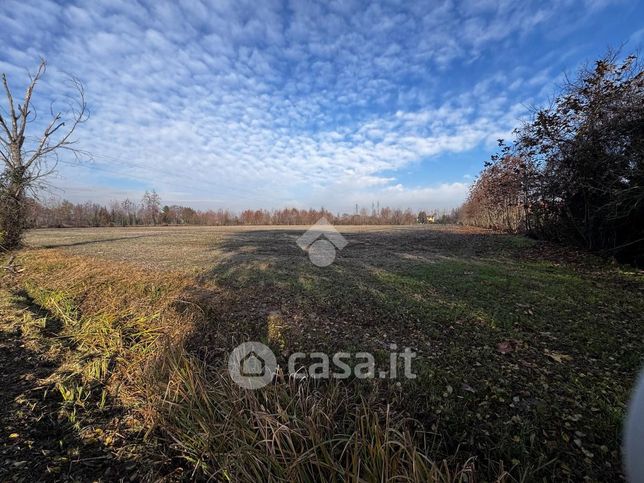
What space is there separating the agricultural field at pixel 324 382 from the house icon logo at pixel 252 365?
151 mm

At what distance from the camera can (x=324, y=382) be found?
3510 mm

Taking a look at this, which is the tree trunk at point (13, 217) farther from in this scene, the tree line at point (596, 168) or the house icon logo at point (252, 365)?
the tree line at point (596, 168)

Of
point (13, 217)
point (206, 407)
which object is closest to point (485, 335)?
point (206, 407)

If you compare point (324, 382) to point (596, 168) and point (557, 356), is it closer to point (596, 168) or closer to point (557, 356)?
point (557, 356)

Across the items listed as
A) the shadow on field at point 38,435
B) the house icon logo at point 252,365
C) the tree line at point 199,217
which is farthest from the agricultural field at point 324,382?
the tree line at point 199,217

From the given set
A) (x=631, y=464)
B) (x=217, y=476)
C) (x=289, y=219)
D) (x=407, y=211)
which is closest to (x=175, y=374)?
(x=217, y=476)

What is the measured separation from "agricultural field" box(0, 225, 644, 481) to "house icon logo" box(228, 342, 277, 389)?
15 cm

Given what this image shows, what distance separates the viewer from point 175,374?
3.57 m

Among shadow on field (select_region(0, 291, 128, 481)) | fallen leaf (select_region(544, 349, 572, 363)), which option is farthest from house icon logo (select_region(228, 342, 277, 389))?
fallen leaf (select_region(544, 349, 572, 363))

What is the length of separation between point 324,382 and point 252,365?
0.96m

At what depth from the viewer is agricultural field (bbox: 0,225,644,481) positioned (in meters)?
2.47

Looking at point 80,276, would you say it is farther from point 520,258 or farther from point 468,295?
point 520,258

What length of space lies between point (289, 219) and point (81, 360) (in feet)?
178

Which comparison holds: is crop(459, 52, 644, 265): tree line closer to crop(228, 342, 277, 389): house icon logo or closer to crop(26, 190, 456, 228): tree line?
crop(228, 342, 277, 389): house icon logo
